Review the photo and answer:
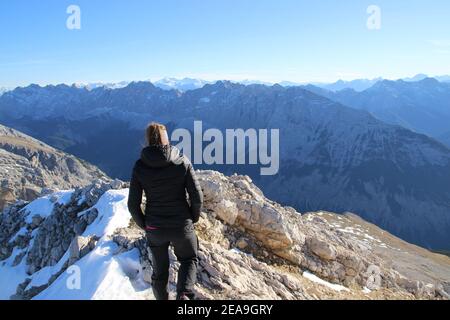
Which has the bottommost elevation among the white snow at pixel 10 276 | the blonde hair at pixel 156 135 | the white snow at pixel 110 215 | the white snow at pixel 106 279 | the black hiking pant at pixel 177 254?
the white snow at pixel 10 276

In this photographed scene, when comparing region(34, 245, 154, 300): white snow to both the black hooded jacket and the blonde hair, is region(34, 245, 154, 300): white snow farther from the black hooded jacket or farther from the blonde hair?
the blonde hair

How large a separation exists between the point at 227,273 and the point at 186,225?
6.46 m

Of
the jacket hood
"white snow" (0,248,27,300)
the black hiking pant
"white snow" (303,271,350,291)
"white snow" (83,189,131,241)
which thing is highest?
the jacket hood

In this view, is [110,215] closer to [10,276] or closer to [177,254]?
[177,254]

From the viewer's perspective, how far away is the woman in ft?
32.1

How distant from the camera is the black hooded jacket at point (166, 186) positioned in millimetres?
9766

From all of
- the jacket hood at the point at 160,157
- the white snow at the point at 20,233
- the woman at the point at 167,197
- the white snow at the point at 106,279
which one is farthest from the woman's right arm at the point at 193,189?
the white snow at the point at 20,233

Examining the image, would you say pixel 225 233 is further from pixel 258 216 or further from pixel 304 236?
pixel 304 236

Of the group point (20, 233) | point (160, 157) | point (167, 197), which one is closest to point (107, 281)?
point (167, 197)

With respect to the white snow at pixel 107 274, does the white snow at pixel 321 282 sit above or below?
below

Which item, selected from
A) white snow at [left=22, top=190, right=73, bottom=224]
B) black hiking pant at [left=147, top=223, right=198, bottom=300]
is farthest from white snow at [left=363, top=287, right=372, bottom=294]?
white snow at [left=22, top=190, right=73, bottom=224]

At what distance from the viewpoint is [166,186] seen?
9.84m

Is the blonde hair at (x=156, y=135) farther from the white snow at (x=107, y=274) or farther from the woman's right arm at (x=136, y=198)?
the white snow at (x=107, y=274)

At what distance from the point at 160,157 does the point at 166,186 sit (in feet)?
2.25
